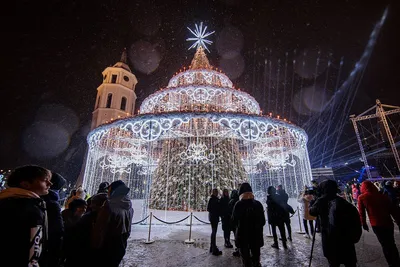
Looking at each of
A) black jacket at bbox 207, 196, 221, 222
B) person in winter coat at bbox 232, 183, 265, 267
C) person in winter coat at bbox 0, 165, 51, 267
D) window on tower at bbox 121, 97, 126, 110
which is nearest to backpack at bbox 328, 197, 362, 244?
person in winter coat at bbox 232, 183, 265, 267

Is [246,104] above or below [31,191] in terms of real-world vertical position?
above

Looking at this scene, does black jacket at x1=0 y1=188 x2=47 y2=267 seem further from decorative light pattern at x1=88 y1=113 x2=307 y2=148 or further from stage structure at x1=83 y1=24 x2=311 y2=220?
stage structure at x1=83 y1=24 x2=311 y2=220

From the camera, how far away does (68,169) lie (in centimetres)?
3969

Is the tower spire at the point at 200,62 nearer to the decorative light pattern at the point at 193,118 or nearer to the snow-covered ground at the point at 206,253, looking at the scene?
the decorative light pattern at the point at 193,118

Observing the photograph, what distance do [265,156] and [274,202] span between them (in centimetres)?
982

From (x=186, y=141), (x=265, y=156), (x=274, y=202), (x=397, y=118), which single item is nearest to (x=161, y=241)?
(x=274, y=202)

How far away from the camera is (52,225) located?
275 centimetres

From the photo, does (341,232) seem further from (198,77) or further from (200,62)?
(200,62)

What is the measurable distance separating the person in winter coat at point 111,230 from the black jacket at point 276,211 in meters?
4.96

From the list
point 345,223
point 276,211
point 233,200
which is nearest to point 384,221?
point 345,223

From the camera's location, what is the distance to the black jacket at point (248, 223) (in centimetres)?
422

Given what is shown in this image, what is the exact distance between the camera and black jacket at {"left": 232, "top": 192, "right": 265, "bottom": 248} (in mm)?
4223

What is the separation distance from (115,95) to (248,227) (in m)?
38.2

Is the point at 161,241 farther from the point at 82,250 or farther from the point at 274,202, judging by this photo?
the point at 82,250
